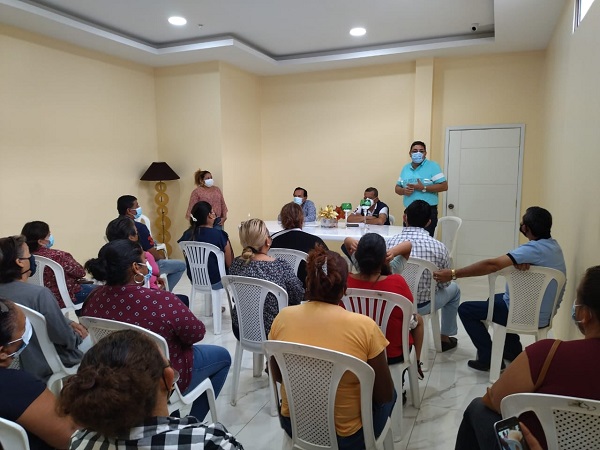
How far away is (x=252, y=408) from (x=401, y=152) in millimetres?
4417

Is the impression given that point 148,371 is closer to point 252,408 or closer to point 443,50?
point 252,408

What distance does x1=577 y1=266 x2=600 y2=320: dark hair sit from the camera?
130cm

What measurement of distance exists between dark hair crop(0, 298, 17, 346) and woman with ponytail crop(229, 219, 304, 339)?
4.02ft

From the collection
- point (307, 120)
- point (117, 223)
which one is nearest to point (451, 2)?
point (307, 120)

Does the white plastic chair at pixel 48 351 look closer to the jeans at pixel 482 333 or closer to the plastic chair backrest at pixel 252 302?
the plastic chair backrest at pixel 252 302

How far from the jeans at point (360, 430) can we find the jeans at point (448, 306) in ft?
4.28

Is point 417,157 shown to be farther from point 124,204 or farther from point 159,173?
point 159,173

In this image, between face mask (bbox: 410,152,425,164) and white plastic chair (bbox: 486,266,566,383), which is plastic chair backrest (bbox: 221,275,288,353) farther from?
face mask (bbox: 410,152,425,164)

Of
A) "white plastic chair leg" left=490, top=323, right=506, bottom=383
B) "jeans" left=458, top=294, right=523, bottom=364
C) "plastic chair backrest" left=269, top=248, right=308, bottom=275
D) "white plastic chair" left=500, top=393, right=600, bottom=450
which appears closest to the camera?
"white plastic chair" left=500, top=393, right=600, bottom=450

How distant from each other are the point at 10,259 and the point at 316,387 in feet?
5.24

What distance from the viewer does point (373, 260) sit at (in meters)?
2.09

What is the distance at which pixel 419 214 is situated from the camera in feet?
9.62

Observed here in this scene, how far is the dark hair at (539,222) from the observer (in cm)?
256

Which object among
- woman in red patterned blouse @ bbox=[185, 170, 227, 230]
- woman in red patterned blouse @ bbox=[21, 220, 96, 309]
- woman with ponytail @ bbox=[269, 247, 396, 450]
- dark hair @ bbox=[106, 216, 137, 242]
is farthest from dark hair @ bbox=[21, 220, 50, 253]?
woman in red patterned blouse @ bbox=[185, 170, 227, 230]
